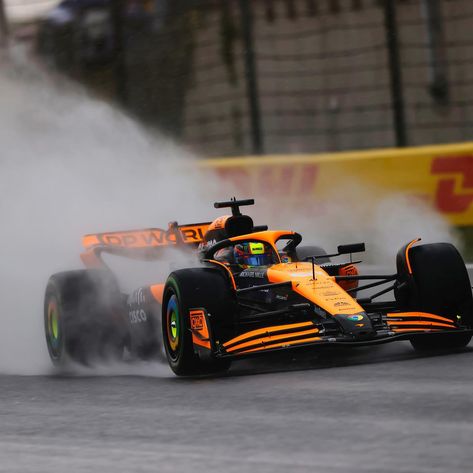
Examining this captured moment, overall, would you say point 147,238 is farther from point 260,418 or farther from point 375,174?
point 260,418

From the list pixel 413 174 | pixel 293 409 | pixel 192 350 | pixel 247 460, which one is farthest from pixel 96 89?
pixel 247 460

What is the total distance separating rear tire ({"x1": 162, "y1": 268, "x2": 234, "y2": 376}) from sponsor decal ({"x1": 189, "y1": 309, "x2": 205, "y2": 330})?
0.03 metres

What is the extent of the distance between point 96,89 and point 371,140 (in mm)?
4208

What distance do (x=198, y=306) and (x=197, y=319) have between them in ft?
0.26

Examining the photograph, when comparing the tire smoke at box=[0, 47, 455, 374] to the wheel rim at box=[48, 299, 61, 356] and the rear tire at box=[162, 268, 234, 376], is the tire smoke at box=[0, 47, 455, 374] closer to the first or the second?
the wheel rim at box=[48, 299, 61, 356]

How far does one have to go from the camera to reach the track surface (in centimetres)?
555

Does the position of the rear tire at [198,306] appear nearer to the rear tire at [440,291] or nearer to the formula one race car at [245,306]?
the formula one race car at [245,306]

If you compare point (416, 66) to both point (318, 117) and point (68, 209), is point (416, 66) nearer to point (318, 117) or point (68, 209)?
point (318, 117)

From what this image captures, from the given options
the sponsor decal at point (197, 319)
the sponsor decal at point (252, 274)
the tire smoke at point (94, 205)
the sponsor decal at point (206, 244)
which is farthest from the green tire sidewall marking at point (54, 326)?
the sponsor decal at point (197, 319)

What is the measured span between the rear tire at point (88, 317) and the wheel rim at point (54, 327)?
11 millimetres

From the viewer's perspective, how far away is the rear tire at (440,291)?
8664 mm

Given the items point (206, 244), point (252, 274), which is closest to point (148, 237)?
point (206, 244)

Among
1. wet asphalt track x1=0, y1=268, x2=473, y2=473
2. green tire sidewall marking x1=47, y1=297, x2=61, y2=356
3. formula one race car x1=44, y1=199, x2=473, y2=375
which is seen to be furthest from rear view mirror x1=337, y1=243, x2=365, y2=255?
green tire sidewall marking x1=47, y1=297, x2=61, y2=356

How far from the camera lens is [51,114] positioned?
54.4 ft
